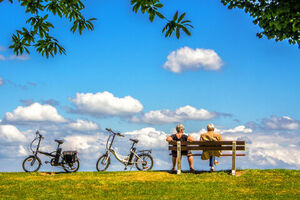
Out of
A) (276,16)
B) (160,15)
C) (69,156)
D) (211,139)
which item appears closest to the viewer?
(160,15)

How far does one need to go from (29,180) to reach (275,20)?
12.1 m

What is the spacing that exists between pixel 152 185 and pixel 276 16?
26.3ft

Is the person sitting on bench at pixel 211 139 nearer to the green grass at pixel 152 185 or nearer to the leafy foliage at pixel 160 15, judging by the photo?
the green grass at pixel 152 185

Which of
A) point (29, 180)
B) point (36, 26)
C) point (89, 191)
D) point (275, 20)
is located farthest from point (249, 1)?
point (29, 180)

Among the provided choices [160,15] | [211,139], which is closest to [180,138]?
[211,139]

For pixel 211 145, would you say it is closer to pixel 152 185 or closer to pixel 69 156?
pixel 152 185

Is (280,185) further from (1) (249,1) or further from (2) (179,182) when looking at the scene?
(1) (249,1)

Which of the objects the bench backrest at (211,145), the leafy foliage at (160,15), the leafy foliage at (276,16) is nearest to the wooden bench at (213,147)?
the bench backrest at (211,145)

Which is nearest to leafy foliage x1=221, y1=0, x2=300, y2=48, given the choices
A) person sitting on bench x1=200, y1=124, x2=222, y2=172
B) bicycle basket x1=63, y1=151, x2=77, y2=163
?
person sitting on bench x1=200, y1=124, x2=222, y2=172

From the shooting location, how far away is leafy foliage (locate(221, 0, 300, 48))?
13.6 metres

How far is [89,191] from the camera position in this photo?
14.7 meters

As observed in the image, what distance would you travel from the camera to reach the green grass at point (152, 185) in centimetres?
1398

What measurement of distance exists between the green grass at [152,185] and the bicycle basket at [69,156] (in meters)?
0.79

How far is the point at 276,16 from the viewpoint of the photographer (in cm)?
1488
